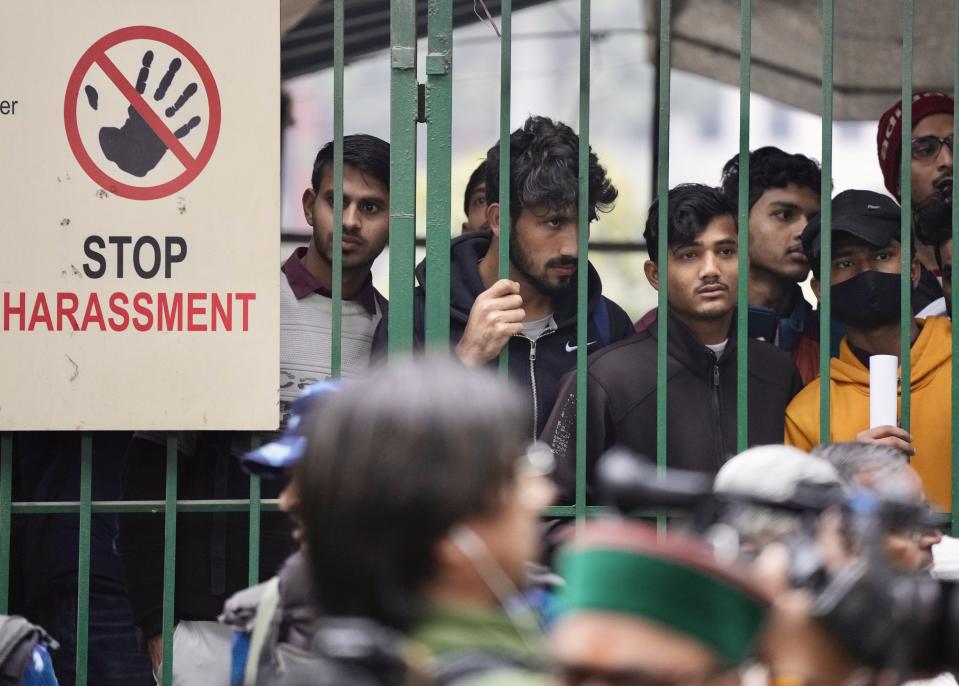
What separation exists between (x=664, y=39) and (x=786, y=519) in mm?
2024

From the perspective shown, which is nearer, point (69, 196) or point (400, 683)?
point (400, 683)

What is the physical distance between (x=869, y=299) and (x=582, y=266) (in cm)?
95

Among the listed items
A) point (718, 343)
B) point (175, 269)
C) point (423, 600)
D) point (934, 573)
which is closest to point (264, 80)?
point (175, 269)

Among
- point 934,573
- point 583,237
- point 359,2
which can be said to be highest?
point 359,2

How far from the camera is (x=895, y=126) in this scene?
510cm

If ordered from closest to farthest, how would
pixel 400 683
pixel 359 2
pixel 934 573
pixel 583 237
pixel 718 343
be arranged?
pixel 400 683 → pixel 934 573 → pixel 583 237 → pixel 718 343 → pixel 359 2

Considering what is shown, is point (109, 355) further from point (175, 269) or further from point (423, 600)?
point (423, 600)

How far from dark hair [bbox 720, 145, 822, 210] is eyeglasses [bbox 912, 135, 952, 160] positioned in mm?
320

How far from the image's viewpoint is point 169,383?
3676 millimetres

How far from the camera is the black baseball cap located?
4219 mm

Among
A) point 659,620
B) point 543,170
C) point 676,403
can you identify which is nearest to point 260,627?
point 659,620

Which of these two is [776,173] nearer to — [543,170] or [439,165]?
[543,170]

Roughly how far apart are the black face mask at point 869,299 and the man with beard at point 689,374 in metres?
0.22

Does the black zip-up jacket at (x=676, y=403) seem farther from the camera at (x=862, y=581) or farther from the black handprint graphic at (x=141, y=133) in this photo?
the camera at (x=862, y=581)
